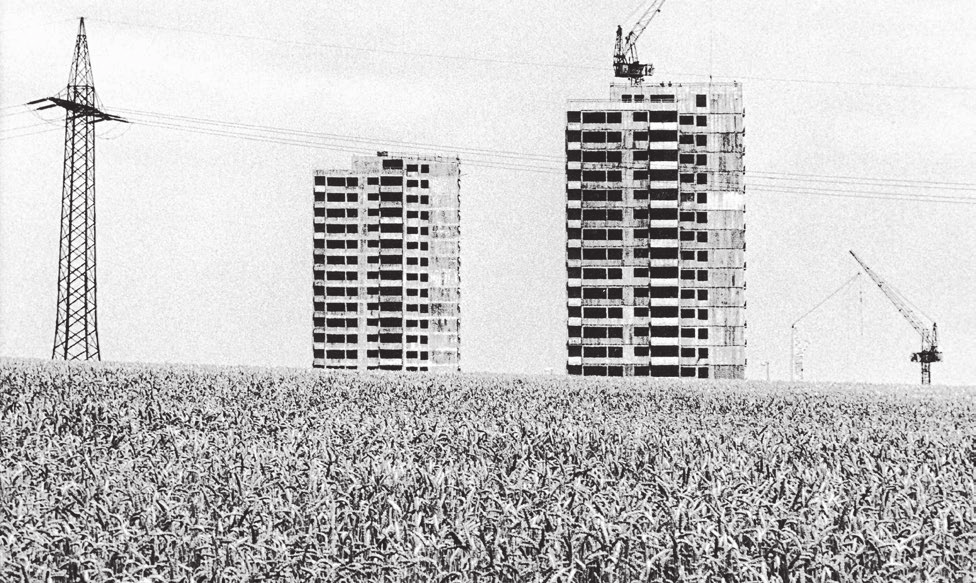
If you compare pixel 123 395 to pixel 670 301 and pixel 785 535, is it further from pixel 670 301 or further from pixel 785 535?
pixel 670 301

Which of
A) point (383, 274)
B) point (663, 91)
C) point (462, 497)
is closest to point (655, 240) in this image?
point (663, 91)

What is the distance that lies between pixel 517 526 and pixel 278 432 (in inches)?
322

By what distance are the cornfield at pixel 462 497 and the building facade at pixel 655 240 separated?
272 feet

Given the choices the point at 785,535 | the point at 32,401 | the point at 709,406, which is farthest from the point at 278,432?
the point at 709,406

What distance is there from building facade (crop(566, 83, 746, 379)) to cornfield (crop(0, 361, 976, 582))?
83.0 metres

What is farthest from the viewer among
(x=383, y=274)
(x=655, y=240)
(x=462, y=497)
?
(x=383, y=274)

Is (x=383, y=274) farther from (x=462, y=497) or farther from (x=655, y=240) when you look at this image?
(x=462, y=497)

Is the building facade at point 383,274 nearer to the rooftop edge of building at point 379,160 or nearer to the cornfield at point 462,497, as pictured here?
the rooftop edge of building at point 379,160

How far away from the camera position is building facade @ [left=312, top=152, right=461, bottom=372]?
151625 millimetres

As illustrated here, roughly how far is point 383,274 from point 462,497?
143m

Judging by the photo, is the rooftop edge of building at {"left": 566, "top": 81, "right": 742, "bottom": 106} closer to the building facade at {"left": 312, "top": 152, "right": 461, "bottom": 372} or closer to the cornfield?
the building facade at {"left": 312, "top": 152, "right": 461, "bottom": 372}

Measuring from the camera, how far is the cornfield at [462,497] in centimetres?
787

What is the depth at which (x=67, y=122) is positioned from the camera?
2175 inches

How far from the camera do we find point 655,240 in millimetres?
108500
